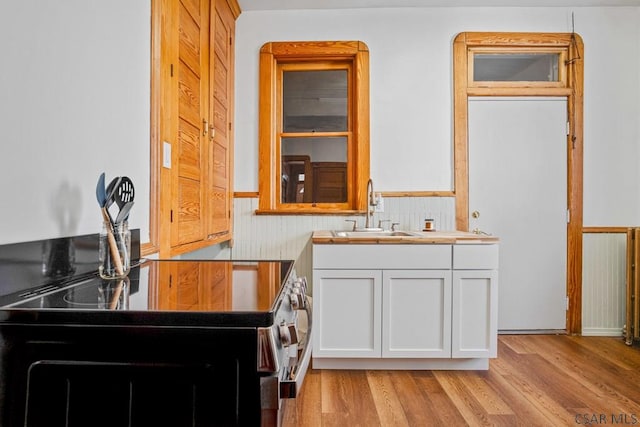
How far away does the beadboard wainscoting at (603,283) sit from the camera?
303cm

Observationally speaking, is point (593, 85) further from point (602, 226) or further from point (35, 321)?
point (35, 321)

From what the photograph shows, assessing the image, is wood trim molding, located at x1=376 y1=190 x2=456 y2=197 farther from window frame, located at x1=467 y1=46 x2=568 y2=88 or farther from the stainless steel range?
the stainless steel range

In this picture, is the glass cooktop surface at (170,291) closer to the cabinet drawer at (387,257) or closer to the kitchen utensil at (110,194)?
the kitchen utensil at (110,194)

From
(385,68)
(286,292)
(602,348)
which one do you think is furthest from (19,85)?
(602,348)

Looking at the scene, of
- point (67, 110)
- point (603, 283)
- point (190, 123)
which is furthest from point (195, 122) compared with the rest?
point (603, 283)

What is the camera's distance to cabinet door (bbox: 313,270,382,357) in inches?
91.7

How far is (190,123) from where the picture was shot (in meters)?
1.97

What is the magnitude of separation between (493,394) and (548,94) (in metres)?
2.20

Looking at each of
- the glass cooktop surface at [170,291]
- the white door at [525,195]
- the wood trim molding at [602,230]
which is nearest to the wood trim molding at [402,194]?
the white door at [525,195]

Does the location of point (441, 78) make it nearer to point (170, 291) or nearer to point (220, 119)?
point (220, 119)

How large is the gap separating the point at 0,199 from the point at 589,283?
11.6 ft

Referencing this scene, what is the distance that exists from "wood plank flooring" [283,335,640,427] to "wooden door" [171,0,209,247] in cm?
99

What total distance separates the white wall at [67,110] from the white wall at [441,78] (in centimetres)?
176

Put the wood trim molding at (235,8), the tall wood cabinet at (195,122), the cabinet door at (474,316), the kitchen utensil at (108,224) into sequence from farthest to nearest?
the wood trim molding at (235,8)
the cabinet door at (474,316)
the tall wood cabinet at (195,122)
the kitchen utensil at (108,224)
